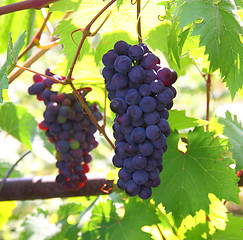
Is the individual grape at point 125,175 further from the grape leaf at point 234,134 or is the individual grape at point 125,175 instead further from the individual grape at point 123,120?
the grape leaf at point 234,134

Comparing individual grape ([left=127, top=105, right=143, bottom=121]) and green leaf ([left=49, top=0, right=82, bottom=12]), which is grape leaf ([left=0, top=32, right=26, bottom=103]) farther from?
individual grape ([left=127, top=105, right=143, bottom=121])

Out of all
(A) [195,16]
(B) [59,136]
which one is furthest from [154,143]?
(B) [59,136]

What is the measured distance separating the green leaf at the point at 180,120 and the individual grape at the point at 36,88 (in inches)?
15.7

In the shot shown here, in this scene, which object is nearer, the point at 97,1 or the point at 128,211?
the point at 97,1

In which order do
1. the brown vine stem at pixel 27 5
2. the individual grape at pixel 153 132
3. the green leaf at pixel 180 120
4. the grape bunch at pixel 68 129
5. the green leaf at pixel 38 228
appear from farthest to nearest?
the green leaf at pixel 38 228 < the grape bunch at pixel 68 129 < the green leaf at pixel 180 120 < the brown vine stem at pixel 27 5 < the individual grape at pixel 153 132

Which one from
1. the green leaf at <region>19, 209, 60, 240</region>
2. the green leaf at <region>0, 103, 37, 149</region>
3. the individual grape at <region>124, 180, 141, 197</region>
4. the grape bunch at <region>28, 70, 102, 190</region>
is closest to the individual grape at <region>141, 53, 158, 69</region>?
the individual grape at <region>124, 180, 141, 197</region>

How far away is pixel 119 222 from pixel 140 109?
48cm

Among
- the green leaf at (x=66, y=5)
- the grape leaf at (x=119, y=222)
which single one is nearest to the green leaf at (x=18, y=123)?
the grape leaf at (x=119, y=222)

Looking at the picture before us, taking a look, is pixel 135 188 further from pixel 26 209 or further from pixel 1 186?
pixel 26 209

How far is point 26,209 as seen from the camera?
2.29 m

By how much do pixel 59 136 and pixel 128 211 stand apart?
296 millimetres

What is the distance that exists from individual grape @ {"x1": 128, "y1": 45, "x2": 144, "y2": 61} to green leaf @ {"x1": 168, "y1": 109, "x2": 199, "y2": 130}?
0.28 meters

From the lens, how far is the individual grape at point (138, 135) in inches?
23.4

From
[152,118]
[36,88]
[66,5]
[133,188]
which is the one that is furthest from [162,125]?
[36,88]
